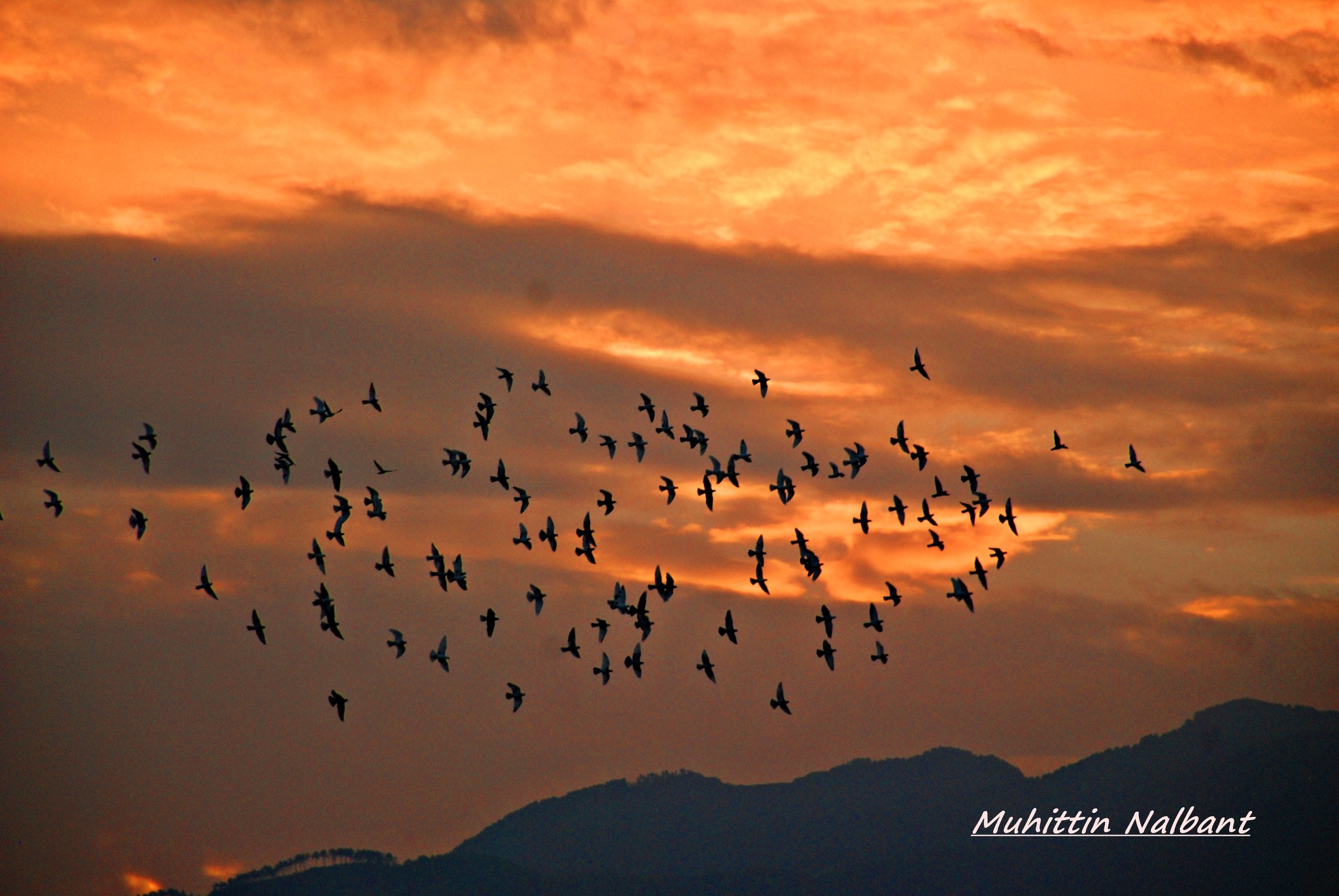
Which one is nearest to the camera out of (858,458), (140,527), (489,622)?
(140,527)

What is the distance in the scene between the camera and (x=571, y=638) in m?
125

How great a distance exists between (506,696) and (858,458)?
37.7 m

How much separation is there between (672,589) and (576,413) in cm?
1784

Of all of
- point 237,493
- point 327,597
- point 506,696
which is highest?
point 237,493

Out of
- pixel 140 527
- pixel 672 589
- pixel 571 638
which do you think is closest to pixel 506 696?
pixel 571 638

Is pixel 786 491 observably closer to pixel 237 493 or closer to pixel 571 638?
pixel 571 638

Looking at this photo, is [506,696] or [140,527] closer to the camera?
[140,527]

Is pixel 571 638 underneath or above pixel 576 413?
underneath

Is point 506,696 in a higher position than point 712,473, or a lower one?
lower

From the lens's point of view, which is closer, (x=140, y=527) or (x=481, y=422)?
(x=140, y=527)

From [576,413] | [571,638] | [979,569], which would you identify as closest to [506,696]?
[571,638]

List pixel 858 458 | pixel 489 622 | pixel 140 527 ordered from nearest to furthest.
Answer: pixel 140 527, pixel 489 622, pixel 858 458

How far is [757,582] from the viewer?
412 ft

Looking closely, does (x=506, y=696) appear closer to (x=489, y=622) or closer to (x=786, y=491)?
(x=489, y=622)
